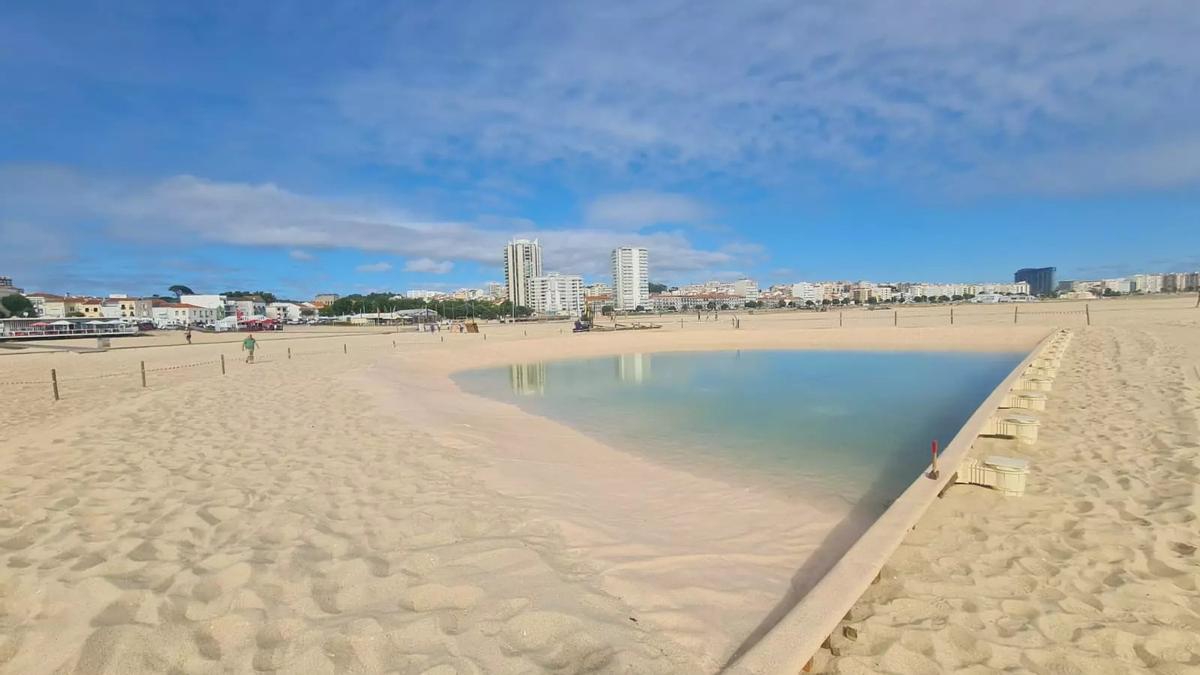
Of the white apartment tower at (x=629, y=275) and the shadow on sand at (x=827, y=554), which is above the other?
the white apartment tower at (x=629, y=275)

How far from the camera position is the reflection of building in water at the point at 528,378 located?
52.5 feet

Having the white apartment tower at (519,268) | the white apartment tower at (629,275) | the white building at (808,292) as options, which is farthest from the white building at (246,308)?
the white building at (808,292)

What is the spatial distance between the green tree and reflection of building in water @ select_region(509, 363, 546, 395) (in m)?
98.2

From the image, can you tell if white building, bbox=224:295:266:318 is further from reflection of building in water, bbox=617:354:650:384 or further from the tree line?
reflection of building in water, bbox=617:354:650:384

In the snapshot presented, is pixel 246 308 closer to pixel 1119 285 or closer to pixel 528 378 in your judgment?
pixel 528 378

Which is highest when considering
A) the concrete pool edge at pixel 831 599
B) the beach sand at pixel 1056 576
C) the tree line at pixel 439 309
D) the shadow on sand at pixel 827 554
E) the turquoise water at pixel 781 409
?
the tree line at pixel 439 309

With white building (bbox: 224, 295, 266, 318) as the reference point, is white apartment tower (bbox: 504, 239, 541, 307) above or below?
above

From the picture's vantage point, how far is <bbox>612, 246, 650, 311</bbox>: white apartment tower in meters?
168

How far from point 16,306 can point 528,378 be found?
10574 centimetres

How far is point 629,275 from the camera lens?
16950cm

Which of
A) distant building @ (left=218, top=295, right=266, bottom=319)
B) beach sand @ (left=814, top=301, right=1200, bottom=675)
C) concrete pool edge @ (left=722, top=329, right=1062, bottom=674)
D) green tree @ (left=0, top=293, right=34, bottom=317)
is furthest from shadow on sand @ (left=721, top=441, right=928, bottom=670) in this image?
distant building @ (left=218, top=295, right=266, bottom=319)

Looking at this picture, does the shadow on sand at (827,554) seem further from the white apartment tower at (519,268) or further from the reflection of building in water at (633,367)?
the white apartment tower at (519,268)

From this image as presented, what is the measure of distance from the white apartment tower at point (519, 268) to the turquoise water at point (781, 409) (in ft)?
426

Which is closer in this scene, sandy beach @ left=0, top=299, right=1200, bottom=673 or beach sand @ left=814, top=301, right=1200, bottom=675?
beach sand @ left=814, top=301, right=1200, bottom=675
